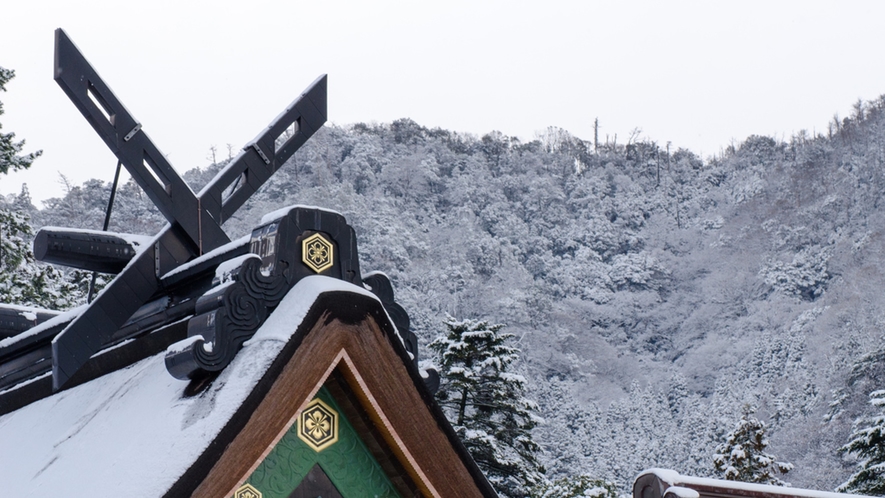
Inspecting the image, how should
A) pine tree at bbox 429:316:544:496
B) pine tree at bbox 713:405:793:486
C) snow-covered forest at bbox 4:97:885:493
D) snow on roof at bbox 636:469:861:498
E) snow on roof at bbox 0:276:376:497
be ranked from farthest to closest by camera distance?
snow-covered forest at bbox 4:97:885:493 < pine tree at bbox 429:316:544:496 < pine tree at bbox 713:405:793:486 < snow on roof at bbox 636:469:861:498 < snow on roof at bbox 0:276:376:497

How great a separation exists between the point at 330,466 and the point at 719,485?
45.7 inches

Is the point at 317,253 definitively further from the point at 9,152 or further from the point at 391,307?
the point at 9,152

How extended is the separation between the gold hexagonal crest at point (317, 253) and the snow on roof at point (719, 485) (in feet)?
3.66

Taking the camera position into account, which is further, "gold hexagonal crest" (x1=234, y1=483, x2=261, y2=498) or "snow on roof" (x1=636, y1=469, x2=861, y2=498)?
"snow on roof" (x1=636, y1=469, x2=861, y2=498)

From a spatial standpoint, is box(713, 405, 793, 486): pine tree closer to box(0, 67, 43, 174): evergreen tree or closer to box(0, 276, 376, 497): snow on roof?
box(0, 67, 43, 174): evergreen tree

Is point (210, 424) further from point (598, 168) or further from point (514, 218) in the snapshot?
point (598, 168)

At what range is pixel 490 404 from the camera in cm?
1767

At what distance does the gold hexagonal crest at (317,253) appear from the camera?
276 centimetres

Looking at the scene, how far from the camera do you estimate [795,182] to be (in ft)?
241

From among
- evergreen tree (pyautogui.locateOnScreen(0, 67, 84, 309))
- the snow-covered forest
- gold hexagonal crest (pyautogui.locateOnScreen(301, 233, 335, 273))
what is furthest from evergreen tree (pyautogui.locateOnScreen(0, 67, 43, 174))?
the snow-covered forest

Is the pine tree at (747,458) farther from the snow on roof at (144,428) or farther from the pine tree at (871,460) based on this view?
the snow on roof at (144,428)

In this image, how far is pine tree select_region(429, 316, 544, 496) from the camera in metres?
17.2

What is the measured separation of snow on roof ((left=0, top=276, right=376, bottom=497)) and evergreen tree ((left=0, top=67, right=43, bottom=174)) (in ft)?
32.9

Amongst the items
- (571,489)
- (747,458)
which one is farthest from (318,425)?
(747,458)
